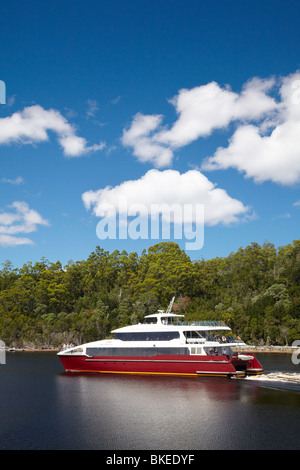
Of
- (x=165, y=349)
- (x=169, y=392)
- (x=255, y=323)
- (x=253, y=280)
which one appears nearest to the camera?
(x=169, y=392)

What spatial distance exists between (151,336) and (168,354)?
3.23 m

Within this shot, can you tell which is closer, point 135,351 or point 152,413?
point 152,413

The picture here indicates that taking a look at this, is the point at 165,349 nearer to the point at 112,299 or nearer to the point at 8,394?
the point at 8,394

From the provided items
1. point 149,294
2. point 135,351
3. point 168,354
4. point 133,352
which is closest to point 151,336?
point 135,351

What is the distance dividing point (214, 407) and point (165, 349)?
50.2 feet

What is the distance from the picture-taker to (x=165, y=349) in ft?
151

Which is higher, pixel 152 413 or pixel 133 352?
pixel 133 352

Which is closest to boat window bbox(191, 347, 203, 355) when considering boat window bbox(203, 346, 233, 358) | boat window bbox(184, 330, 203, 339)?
boat window bbox(203, 346, 233, 358)

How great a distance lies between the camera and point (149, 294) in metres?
108

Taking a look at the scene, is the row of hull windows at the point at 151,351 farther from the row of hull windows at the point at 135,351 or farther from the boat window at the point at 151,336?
the boat window at the point at 151,336

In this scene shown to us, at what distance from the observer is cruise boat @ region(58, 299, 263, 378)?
1731 inches

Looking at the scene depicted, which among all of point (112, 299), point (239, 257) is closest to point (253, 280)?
point (239, 257)

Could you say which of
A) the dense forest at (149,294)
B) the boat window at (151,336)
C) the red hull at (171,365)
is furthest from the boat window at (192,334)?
the dense forest at (149,294)

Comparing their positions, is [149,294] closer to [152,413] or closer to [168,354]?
[168,354]
